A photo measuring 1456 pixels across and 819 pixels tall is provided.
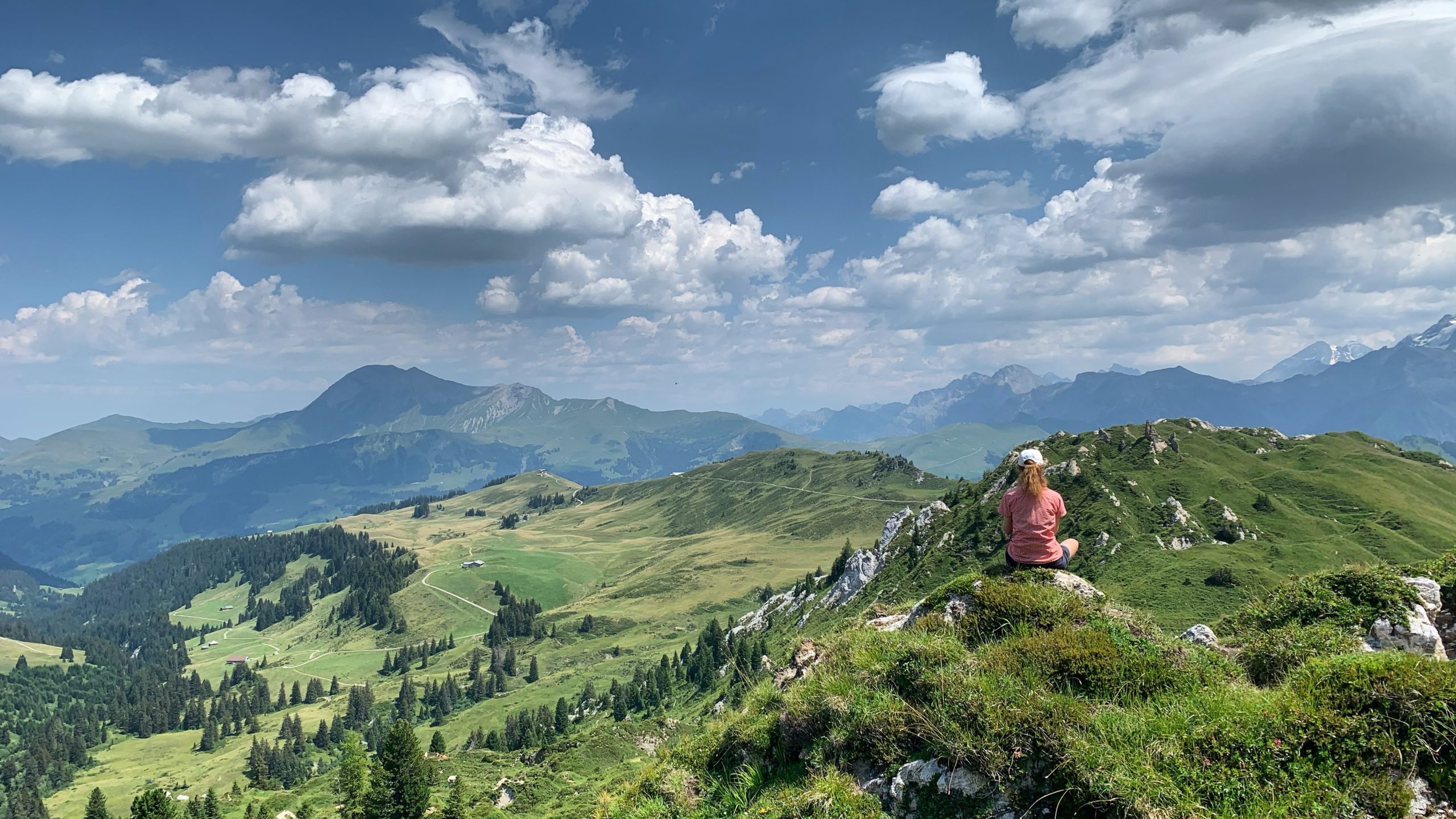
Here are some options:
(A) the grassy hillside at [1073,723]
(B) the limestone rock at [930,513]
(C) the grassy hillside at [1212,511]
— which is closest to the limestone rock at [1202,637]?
(A) the grassy hillside at [1073,723]

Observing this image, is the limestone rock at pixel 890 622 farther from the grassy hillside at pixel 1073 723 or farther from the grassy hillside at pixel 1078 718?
the grassy hillside at pixel 1073 723

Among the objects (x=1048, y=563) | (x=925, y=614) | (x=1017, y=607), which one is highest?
(x=1048, y=563)

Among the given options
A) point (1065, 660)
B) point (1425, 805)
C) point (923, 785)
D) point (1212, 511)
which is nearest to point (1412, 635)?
point (1065, 660)

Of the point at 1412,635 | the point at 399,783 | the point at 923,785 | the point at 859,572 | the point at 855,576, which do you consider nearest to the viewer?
the point at 923,785

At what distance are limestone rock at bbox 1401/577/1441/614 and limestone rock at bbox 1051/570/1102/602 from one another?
5797mm

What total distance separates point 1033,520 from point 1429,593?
24.6ft

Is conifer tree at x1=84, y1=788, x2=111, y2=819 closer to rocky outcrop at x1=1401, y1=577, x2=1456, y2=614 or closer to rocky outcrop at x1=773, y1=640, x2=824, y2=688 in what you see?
rocky outcrop at x1=773, y1=640, x2=824, y2=688

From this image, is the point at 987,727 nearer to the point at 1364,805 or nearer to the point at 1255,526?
the point at 1364,805

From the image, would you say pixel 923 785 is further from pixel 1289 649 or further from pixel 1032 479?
pixel 1032 479

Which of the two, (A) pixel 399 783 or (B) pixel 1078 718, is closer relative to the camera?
(B) pixel 1078 718

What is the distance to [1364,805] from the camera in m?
7.84

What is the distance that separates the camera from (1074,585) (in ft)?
54.2

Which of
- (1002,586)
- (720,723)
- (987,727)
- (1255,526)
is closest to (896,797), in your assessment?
(987,727)

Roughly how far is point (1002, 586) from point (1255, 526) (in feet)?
506
